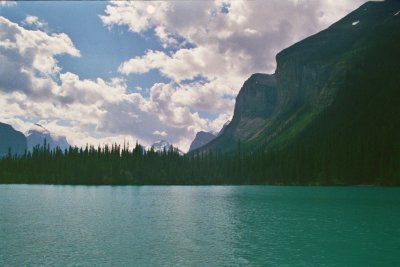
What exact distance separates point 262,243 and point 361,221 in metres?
34.8

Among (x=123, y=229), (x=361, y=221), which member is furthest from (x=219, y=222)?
(x=361, y=221)

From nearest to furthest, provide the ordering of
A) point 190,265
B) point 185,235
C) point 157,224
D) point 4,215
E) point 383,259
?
point 190,265, point 383,259, point 185,235, point 157,224, point 4,215

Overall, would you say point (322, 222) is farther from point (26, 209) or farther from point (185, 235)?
point (26, 209)

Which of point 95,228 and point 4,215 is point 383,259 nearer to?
point 95,228

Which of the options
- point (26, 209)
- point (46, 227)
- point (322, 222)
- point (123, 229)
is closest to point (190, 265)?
point (123, 229)

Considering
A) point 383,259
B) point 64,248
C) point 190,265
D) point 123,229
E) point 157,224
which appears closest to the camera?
point 190,265

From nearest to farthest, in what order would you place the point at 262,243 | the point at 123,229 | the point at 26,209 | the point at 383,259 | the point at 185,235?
the point at 383,259, the point at 262,243, the point at 185,235, the point at 123,229, the point at 26,209

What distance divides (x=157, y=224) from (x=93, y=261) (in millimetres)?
32103

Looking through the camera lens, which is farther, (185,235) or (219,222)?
(219,222)

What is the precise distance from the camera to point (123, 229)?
7088cm

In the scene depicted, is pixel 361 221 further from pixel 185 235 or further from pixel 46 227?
pixel 46 227

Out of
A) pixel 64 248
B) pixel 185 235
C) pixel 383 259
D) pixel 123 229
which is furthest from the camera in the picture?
pixel 123 229

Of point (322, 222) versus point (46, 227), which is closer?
point (46, 227)

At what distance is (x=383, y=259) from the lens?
4853 centimetres
